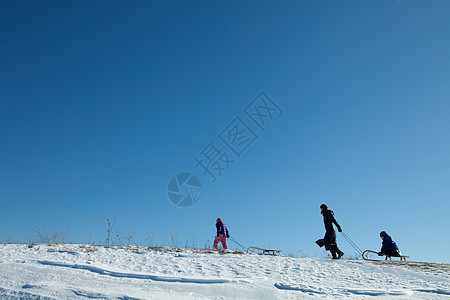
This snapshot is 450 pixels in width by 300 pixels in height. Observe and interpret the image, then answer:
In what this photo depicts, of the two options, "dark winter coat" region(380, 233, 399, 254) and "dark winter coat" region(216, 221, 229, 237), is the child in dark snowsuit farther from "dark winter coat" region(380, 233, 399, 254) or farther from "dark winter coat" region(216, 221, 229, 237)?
"dark winter coat" region(380, 233, 399, 254)

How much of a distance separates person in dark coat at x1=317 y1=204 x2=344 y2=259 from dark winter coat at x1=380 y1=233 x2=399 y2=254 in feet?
9.45

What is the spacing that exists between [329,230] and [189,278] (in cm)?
630

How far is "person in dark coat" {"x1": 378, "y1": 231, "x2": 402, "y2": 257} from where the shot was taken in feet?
38.3

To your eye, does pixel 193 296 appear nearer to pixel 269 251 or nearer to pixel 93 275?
pixel 93 275

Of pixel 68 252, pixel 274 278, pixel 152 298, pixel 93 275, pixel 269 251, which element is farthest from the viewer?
pixel 269 251

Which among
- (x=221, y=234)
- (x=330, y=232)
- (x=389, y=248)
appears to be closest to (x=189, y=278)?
(x=330, y=232)

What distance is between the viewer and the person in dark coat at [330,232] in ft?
33.2

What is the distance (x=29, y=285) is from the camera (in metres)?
5.00

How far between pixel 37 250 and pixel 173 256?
10.5 feet

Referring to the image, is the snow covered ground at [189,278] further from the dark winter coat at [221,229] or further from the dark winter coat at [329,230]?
the dark winter coat at [221,229]

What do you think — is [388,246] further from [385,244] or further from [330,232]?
[330,232]

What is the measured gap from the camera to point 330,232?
10.4m

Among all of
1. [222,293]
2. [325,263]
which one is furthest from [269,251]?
[222,293]

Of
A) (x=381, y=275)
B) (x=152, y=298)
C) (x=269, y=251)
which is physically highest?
(x=269, y=251)
